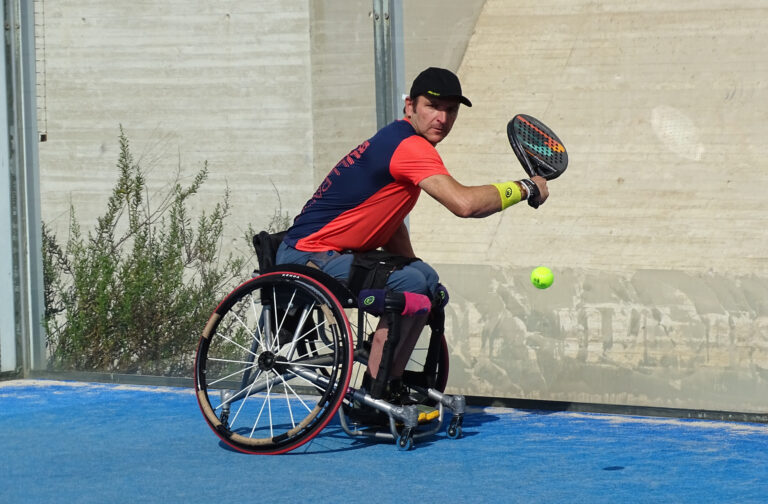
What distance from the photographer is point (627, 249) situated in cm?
530

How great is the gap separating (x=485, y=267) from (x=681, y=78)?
1230mm

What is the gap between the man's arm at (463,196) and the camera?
4.38 metres

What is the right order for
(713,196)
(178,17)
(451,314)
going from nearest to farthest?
(713,196) → (451,314) → (178,17)

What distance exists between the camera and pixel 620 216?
5.37 m

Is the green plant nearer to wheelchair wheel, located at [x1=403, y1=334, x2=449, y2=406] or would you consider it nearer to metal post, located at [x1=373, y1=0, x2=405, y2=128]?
metal post, located at [x1=373, y1=0, x2=405, y2=128]

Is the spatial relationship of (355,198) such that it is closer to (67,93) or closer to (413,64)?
(413,64)

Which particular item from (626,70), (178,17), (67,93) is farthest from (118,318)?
(626,70)

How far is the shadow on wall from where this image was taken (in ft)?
16.6

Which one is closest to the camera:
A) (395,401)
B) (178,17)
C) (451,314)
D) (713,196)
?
(395,401)

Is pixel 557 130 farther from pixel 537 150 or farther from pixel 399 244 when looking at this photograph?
pixel 399 244

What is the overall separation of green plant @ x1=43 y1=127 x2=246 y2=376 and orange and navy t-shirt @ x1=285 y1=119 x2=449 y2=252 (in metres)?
1.36

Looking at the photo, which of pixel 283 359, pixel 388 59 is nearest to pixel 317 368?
pixel 283 359

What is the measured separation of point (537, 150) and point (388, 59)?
1.21 meters

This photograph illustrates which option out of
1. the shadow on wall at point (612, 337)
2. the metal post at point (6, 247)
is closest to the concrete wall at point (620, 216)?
the shadow on wall at point (612, 337)
